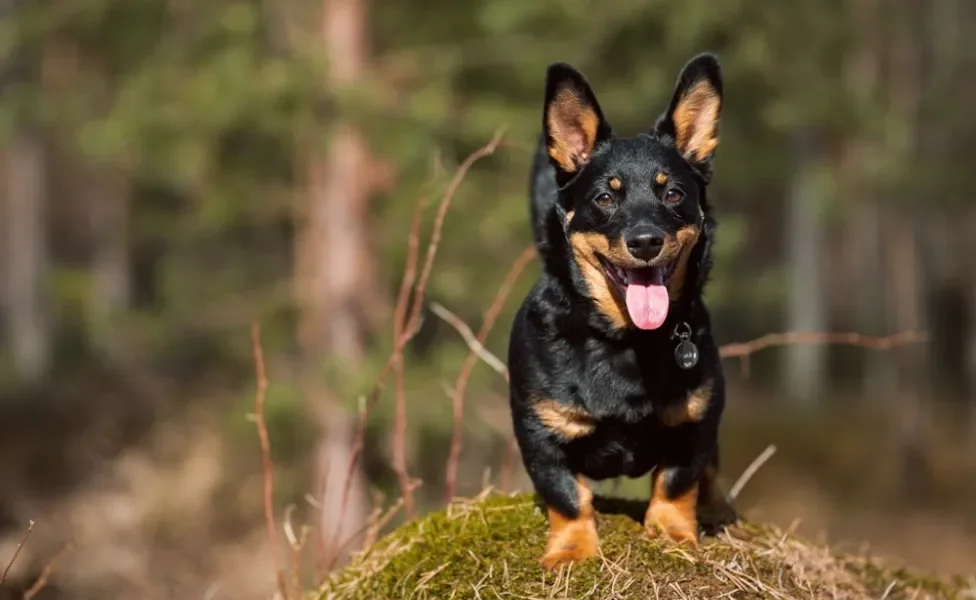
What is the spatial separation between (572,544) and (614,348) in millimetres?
527

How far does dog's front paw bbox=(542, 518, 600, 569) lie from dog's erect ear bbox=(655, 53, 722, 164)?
3.43 ft

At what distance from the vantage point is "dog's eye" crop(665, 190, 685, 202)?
2449mm

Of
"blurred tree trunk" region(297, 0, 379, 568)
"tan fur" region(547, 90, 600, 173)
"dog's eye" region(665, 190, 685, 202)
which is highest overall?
"tan fur" region(547, 90, 600, 173)

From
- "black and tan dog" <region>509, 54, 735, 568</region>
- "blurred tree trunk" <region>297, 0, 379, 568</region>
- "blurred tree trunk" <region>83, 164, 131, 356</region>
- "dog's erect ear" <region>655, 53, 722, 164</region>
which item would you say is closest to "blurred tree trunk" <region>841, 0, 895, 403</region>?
"blurred tree trunk" <region>297, 0, 379, 568</region>

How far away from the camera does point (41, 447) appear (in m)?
13.2

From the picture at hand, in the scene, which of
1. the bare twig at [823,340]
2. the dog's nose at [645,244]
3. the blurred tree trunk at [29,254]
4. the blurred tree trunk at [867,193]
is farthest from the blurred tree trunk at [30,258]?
the dog's nose at [645,244]

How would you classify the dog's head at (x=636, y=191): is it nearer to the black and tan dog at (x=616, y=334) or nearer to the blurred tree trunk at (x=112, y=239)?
the black and tan dog at (x=616, y=334)

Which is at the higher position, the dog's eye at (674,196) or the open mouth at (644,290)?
the dog's eye at (674,196)

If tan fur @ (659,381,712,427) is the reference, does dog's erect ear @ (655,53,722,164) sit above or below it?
above

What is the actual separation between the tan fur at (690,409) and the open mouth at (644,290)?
261mm

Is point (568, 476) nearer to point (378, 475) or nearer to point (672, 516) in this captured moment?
point (672, 516)

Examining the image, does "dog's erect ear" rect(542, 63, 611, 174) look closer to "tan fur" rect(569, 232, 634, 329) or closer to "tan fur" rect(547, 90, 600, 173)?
"tan fur" rect(547, 90, 600, 173)

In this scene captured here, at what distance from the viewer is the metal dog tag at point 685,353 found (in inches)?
94.4

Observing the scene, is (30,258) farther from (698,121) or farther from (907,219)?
(698,121)
